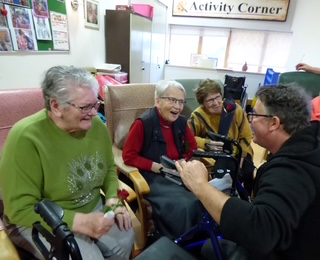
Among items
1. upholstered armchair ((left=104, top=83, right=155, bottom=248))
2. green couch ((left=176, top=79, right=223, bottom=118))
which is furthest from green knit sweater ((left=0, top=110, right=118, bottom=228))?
green couch ((left=176, top=79, right=223, bottom=118))

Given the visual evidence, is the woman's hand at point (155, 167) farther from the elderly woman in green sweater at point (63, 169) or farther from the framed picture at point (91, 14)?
the framed picture at point (91, 14)

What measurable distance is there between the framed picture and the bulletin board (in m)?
0.42

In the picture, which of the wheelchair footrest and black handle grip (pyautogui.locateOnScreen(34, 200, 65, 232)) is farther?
the wheelchair footrest

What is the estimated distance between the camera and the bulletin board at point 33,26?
1912mm

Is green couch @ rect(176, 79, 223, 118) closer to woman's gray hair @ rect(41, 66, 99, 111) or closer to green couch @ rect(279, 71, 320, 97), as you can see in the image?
green couch @ rect(279, 71, 320, 97)

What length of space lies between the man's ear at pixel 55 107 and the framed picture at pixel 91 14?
92.5 inches

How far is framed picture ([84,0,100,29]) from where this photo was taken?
2873mm

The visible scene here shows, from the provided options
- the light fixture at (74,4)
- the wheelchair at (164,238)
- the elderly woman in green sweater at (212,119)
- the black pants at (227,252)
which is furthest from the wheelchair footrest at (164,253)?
the light fixture at (74,4)

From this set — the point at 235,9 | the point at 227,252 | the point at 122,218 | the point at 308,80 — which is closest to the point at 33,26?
the point at 122,218

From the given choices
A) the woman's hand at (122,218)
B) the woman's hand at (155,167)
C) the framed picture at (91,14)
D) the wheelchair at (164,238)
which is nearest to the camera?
the wheelchair at (164,238)

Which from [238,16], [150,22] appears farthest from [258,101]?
[238,16]

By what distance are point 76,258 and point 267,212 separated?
22.0 inches

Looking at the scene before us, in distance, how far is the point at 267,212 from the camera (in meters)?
0.64

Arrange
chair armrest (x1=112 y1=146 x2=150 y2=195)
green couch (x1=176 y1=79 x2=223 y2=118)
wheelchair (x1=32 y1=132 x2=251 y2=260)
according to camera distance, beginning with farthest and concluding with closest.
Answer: green couch (x1=176 y1=79 x2=223 y2=118) → chair armrest (x1=112 y1=146 x2=150 y2=195) → wheelchair (x1=32 y1=132 x2=251 y2=260)
